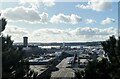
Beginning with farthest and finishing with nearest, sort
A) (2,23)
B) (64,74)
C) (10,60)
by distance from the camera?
(64,74), (10,60), (2,23)

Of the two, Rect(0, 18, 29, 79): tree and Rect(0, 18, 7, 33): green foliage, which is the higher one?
Rect(0, 18, 7, 33): green foliage

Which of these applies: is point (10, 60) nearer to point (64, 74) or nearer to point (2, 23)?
point (2, 23)

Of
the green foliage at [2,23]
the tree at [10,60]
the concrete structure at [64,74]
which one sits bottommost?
the concrete structure at [64,74]

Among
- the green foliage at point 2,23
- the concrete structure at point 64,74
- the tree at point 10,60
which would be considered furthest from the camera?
the concrete structure at point 64,74

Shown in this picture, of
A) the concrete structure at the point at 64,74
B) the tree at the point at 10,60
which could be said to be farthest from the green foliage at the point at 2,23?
the concrete structure at the point at 64,74

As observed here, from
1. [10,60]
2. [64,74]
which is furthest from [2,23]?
[64,74]

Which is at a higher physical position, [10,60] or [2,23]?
[2,23]

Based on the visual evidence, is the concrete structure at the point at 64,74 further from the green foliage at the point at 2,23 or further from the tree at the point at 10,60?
the green foliage at the point at 2,23

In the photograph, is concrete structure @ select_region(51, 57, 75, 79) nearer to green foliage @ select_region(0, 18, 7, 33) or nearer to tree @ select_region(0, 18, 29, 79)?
tree @ select_region(0, 18, 29, 79)

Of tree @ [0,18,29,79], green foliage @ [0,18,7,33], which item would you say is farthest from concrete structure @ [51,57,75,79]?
green foliage @ [0,18,7,33]

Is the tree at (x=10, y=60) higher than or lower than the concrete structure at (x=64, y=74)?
higher

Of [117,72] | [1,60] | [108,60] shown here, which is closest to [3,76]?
[1,60]
